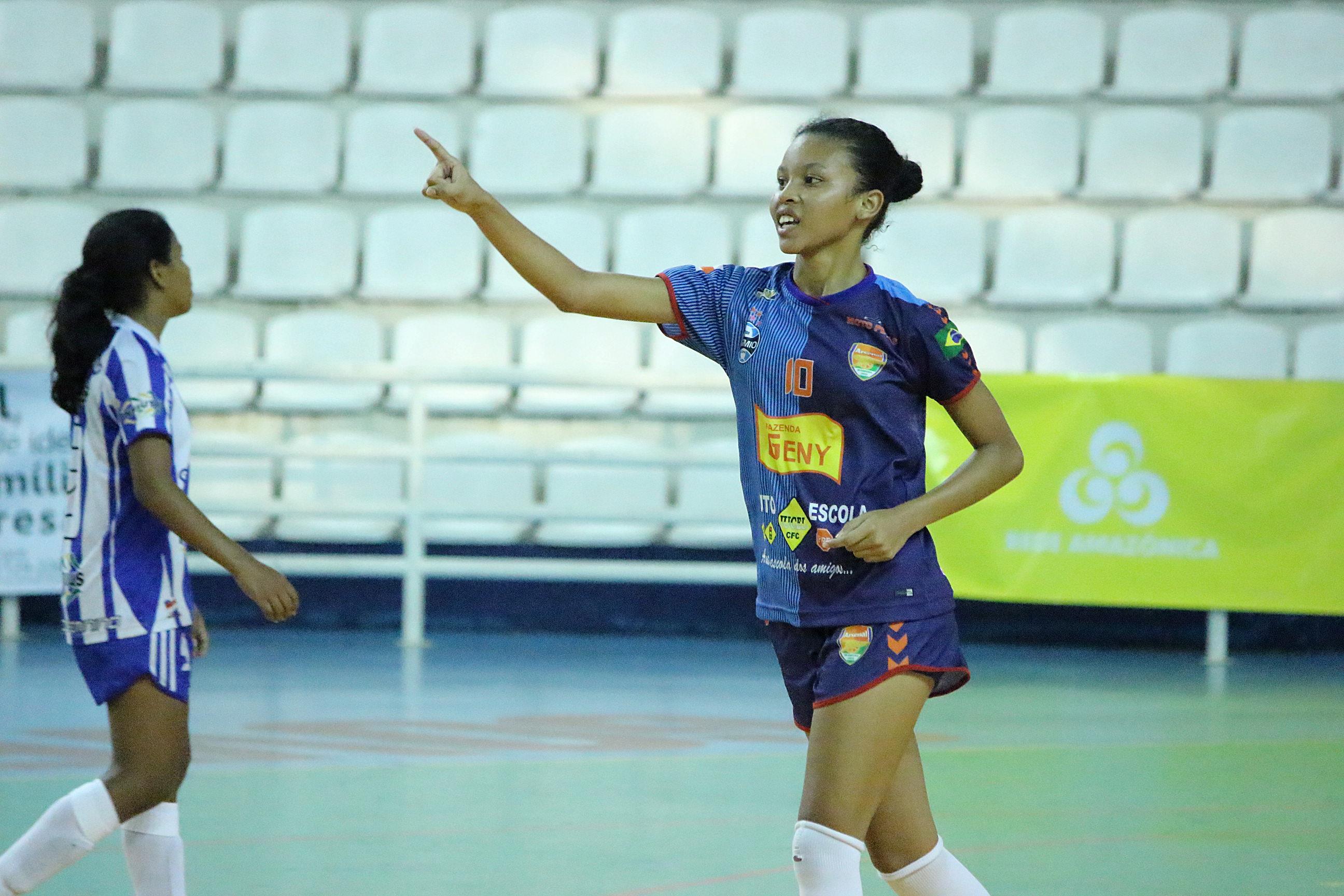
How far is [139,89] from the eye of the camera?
1043 centimetres

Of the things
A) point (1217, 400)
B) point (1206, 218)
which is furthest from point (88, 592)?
point (1206, 218)

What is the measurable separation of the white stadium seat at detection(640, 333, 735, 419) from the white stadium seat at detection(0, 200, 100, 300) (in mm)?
3436

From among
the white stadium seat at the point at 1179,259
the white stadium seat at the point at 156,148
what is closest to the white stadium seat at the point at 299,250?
the white stadium seat at the point at 156,148

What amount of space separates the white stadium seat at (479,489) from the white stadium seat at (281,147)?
2.09 m

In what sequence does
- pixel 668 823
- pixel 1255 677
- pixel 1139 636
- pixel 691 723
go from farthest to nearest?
pixel 1139 636 < pixel 1255 677 < pixel 691 723 < pixel 668 823

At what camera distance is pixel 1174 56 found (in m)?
10.2

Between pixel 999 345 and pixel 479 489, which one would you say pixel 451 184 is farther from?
pixel 999 345

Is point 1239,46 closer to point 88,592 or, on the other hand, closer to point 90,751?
point 90,751

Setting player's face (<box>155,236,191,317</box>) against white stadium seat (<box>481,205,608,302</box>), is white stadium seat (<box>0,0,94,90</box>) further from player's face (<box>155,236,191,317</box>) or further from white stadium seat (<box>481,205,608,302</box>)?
player's face (<box>155,236,191,317</box>)

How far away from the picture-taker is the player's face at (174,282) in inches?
128

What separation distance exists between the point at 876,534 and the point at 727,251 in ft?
22.9

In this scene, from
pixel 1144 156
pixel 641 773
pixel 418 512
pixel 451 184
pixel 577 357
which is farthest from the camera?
pixel 1144 156

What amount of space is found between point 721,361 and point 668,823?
6.12 feet

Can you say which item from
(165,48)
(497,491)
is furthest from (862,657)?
(165,48)
